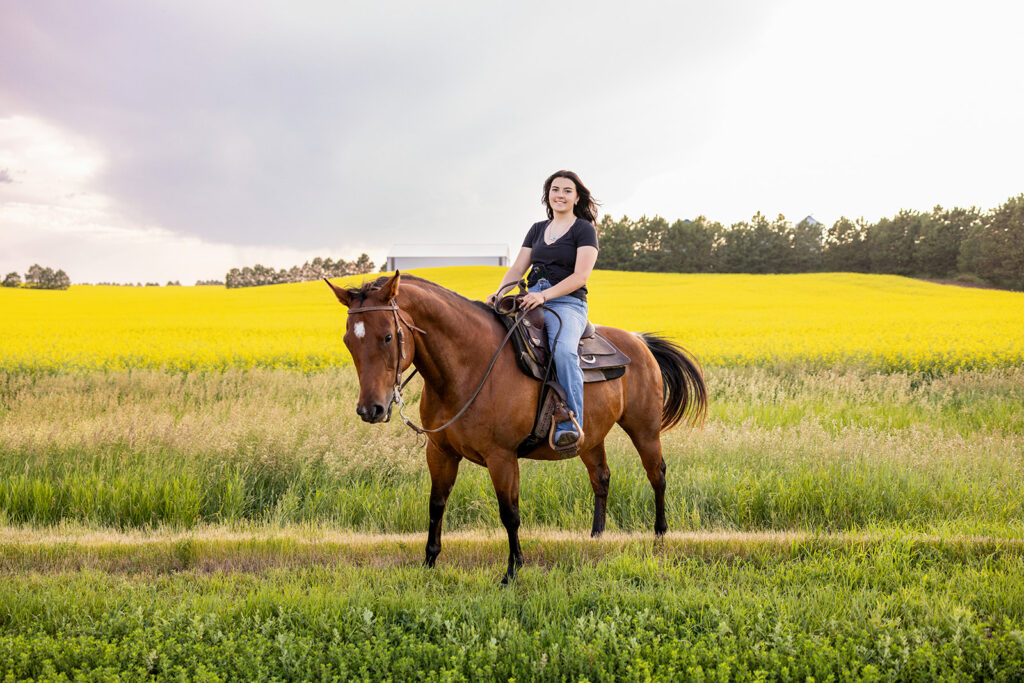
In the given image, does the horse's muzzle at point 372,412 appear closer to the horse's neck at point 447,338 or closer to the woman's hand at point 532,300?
the horse's neck at point 447,338

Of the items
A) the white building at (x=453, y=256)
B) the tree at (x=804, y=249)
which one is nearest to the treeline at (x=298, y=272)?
the white building at (x=453, y=256)

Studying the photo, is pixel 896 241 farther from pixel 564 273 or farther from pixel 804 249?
pixel 564 273

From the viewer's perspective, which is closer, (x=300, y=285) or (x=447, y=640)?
(x=447, y=640)

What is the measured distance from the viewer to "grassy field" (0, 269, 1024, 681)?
3312 mm

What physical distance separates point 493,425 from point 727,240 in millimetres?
61390

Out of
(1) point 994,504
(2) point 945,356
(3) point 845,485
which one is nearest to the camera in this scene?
(1) point 994,504

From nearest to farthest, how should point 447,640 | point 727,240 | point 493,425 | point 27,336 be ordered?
1. point 447,640
2. point 493,425
3. point 27,336
4. point 727,240

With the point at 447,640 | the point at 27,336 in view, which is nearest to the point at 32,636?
the point at 447,640

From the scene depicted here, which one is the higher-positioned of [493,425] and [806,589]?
[493,425]

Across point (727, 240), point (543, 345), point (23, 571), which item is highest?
point (727, 240)

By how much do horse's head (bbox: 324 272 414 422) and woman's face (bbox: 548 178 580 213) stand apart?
5.84ft

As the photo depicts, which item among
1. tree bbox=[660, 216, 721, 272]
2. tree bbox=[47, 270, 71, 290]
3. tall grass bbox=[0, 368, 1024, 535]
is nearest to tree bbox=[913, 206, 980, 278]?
tree bbox=[660, 216, 721, 272]

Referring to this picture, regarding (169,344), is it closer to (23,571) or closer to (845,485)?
(23,571)

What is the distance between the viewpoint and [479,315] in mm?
4203
